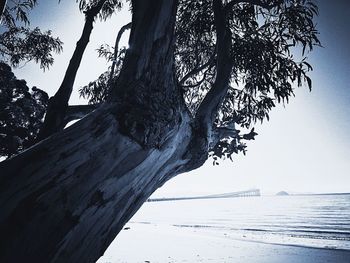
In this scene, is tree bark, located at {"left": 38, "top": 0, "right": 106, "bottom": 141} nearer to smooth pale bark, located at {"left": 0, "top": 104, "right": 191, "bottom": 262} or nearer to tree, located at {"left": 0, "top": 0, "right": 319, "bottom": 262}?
tree, located at {"left": 0, "top": 0, "right": 319, "bottom": 262}

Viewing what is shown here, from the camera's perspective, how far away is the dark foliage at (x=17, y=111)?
3.83 metres

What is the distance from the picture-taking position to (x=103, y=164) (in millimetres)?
1110

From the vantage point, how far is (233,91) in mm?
5117

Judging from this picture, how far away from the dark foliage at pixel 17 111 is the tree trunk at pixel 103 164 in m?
2.91

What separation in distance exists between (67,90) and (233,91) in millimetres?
3686

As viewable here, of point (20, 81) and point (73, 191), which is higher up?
point (20, 81)

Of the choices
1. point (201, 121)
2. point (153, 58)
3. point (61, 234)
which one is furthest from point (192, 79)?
point (61, 234)

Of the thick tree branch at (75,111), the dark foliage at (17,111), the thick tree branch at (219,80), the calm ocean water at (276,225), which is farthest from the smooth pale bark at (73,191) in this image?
the calm ocean water at (276,225)

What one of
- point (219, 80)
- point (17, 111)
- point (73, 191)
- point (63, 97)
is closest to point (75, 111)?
point (63, 97)

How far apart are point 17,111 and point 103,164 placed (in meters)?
4.82

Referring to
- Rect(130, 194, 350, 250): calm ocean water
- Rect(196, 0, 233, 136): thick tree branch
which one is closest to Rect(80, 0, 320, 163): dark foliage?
Rect(196, 0, 233, 136): thick tree branch

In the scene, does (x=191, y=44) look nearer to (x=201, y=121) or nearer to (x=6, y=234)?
(x=201, y=121)

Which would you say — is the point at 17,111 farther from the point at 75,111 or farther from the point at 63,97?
the point at 63,97

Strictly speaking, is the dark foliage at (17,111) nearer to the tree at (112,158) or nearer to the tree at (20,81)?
the tree at (20,81)
